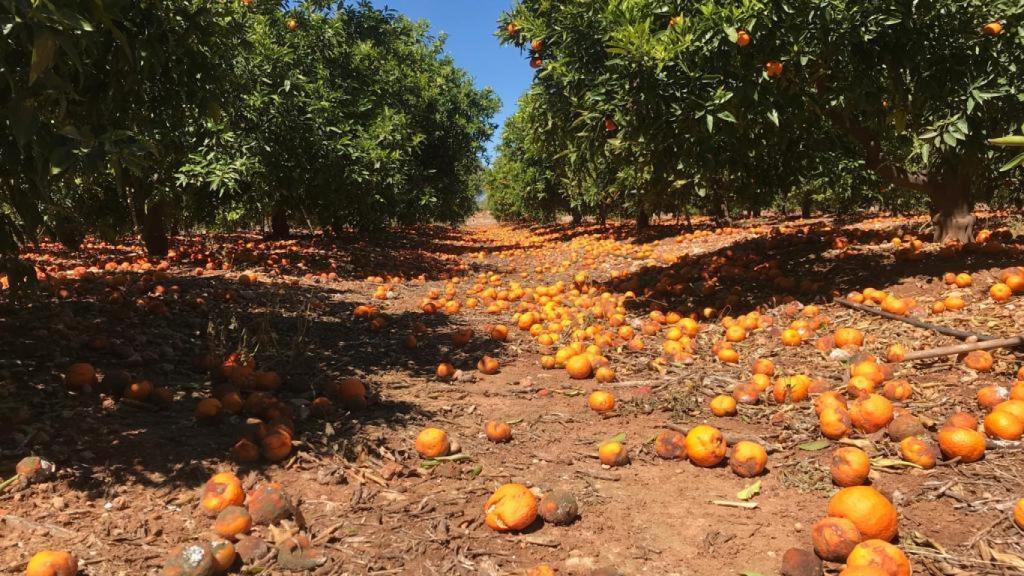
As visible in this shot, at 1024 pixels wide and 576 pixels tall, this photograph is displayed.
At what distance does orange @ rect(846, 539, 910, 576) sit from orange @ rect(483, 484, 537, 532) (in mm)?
1518

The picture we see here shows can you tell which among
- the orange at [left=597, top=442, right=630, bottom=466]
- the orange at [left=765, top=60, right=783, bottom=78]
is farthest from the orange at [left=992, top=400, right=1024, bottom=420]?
the orange at [left=765, top=60, right=783, bottom=78]

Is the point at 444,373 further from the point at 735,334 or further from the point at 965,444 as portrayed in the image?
the point at 965,444

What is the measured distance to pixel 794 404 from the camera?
4.70m

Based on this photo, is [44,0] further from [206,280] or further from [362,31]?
[362,31]

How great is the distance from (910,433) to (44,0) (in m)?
5.02

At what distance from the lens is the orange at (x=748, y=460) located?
12.0 feet

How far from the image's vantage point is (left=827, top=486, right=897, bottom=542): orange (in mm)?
2791

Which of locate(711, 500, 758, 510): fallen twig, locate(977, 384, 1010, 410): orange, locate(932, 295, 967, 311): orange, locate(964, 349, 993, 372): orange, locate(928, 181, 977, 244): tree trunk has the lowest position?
locate(711, 500, 758, 510): fallen twig

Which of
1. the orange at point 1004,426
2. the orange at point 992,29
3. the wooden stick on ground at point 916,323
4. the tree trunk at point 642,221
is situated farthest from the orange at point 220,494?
the tree trunk at point 642,221

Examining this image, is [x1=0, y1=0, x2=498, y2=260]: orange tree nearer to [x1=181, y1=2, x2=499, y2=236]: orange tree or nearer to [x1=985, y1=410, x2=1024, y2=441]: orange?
[x1=181, y1=2, x2=499, y2=236]: orange tree

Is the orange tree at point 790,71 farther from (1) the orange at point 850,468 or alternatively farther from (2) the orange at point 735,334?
(1) the orange at point 850,468

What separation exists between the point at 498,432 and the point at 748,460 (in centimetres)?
174

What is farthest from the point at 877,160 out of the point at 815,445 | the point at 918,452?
the point at 918,452

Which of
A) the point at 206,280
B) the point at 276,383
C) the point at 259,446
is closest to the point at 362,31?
the point at 206,280
